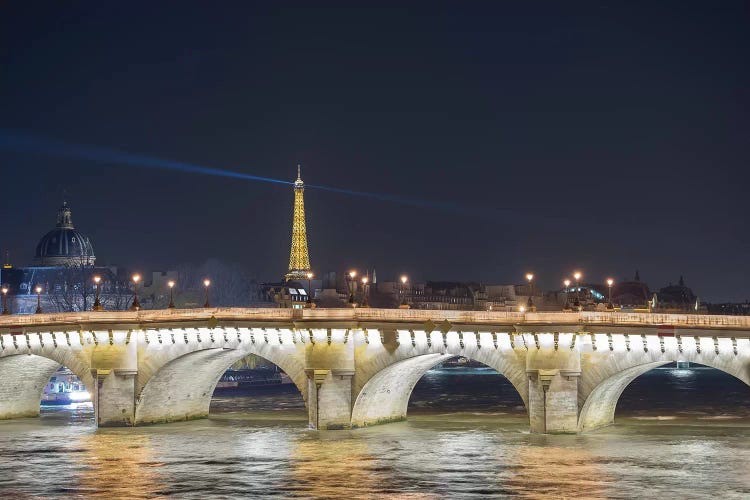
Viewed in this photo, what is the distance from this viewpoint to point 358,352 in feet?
216

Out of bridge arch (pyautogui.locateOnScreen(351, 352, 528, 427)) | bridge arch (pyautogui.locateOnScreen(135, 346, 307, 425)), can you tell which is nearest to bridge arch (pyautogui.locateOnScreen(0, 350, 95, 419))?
bridge arch (pyautogui.locateOnScreen(135, 346, 307, 425))

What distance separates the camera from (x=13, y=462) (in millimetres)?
59188

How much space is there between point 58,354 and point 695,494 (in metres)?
38.3

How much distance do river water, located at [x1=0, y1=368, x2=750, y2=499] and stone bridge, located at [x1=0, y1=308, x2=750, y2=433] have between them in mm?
1462

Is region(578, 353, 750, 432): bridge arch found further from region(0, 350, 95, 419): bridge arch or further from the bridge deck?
region(0, 350, 95, 419): bridge arch

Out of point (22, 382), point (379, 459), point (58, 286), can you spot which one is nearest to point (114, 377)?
point (22, 382)

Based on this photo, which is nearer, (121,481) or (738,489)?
(738,489)

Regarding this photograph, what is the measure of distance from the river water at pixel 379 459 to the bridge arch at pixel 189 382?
1217 millimetres

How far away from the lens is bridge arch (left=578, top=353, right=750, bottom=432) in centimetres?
5616

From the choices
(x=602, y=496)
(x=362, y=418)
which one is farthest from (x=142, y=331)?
(x=602, y=496)

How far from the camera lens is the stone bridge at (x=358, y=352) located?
5844 centimetres

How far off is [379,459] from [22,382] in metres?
32.5

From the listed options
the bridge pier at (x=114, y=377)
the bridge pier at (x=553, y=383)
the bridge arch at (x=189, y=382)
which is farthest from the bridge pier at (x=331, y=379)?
the bridge pier at (x=114, y=377)

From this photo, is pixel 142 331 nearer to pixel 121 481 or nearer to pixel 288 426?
pixel 288 426
